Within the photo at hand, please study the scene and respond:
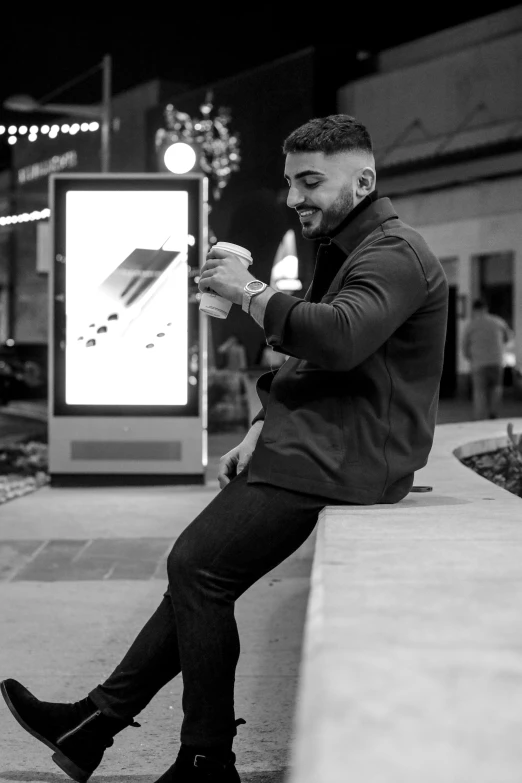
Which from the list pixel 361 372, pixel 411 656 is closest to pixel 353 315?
pixel 361 372

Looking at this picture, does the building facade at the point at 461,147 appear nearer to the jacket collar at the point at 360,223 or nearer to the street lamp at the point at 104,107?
the street lamp at the point at 104,107

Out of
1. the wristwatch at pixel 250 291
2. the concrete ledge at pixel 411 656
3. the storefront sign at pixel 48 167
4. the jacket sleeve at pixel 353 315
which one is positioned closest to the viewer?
the concrete ledge at pixel 411 656

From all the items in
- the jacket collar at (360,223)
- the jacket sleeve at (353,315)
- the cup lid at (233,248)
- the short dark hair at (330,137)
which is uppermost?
the short dark hair at (330,137)

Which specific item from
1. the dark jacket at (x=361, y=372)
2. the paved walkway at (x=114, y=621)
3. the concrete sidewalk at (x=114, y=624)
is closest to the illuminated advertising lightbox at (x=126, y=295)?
the paved walkway at (x=114, y=621)

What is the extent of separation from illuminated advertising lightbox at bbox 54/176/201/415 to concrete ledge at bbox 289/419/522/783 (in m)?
6.57

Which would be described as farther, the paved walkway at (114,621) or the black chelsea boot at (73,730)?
the paved walkway at (114,621)

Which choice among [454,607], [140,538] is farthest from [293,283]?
[454,607]

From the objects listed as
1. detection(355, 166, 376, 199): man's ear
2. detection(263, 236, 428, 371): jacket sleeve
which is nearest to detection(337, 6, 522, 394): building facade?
detection(355, 166, 376, 199): man's ear

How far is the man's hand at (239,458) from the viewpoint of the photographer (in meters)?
3.16

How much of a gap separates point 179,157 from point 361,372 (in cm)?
702

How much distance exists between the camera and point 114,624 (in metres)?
4.83

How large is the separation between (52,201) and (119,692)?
671cm

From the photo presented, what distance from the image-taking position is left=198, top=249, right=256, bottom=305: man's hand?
283cm

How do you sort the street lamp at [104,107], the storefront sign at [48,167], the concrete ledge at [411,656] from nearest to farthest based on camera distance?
the concrete ledge at [411,656], the street lamp at [104,107], the storefront sign at [48,167]
